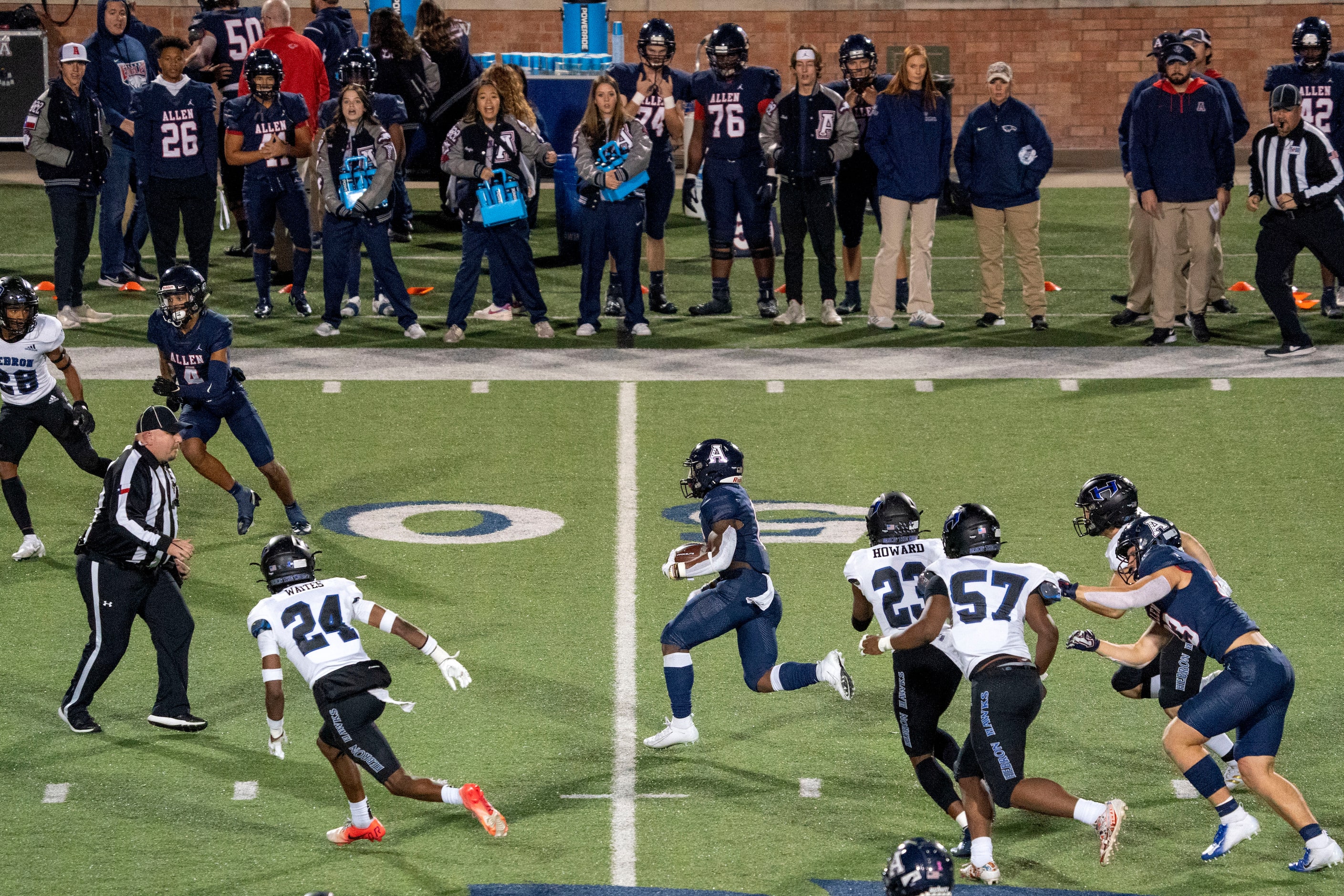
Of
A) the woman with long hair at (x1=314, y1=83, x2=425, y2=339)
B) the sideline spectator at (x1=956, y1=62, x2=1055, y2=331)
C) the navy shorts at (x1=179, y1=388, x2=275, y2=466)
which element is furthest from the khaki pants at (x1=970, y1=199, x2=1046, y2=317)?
the navy shorts at (x1=179, y1=388, x2=275, y2=466)

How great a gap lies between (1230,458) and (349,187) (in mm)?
7273

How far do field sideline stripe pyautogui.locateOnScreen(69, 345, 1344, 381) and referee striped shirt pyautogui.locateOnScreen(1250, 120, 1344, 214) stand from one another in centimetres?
139

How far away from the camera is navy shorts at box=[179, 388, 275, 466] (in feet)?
38.9

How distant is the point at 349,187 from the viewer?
1549 centimetres

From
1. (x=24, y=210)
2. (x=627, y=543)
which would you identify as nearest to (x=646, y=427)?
(x=627, y=543)

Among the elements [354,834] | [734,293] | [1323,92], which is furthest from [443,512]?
[1323,92]

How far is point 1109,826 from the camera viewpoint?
7.30 metres

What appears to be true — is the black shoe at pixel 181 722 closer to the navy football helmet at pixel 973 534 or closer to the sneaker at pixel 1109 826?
the navy football helmet at pixel 973 534

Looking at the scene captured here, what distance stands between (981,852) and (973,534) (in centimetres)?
130

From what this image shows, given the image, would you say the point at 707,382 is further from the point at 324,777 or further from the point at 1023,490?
the point at 324,777

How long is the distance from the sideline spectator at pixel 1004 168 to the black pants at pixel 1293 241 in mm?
1847

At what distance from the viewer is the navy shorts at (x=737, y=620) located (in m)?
8.97

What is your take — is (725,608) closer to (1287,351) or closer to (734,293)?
(1287,351)

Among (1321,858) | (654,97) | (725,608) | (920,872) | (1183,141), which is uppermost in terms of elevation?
(654,97)
